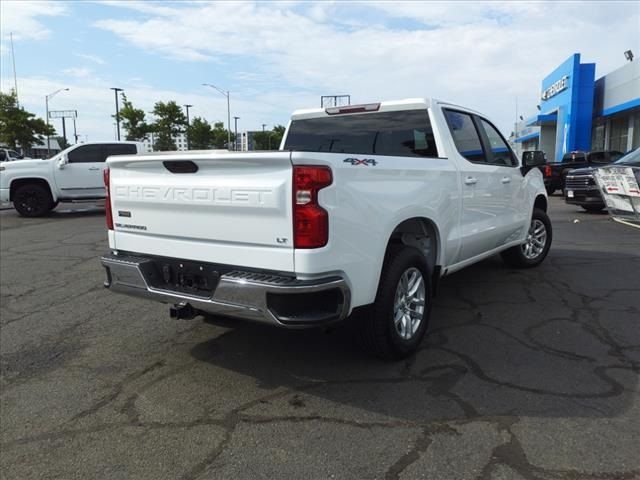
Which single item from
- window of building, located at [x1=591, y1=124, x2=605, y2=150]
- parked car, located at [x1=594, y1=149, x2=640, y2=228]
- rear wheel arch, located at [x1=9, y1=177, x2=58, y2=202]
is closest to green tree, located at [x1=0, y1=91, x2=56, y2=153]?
rear wheel arch, located at [x1=9, y1=177, x2=58, y2=202]

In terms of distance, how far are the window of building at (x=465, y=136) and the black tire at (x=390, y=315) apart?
151 centimetres

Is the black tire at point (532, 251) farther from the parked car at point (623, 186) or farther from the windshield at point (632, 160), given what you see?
the windshield at point (632, 160)

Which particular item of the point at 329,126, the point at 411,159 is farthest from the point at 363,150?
the point at 411,159

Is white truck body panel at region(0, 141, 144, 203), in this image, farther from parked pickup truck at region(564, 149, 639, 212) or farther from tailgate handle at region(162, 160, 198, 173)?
parked pickup truck at region(564, 149, 639, 212)

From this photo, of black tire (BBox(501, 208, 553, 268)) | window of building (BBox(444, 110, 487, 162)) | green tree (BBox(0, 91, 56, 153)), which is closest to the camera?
window of building (BBox(444, 110, 487, 162))

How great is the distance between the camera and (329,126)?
5.24 metres

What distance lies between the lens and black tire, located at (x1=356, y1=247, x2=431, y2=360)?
3.51 m

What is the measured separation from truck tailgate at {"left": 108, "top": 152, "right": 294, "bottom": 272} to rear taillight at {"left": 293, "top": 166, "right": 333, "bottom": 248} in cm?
4

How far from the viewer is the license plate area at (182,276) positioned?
11.2ft

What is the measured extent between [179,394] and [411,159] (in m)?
2.29

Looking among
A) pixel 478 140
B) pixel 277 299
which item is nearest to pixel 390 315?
pixel 277 299

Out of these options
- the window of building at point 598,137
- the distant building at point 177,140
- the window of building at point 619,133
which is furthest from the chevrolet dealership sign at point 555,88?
the distant building at point 177,140

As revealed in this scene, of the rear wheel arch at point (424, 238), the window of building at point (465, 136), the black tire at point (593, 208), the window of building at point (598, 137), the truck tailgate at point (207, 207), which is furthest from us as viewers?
the window of building at point (598, 137)

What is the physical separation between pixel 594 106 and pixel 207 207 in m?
31.5
